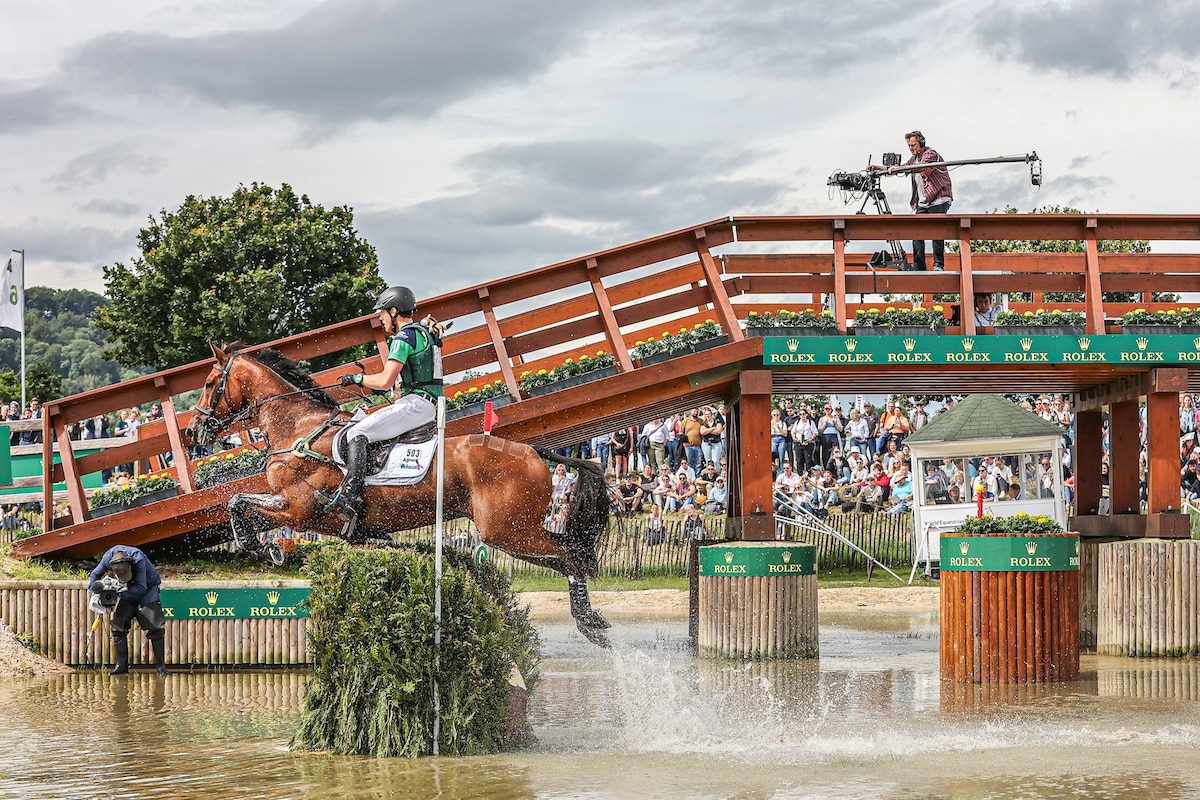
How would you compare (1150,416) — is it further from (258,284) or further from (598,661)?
(258,284)

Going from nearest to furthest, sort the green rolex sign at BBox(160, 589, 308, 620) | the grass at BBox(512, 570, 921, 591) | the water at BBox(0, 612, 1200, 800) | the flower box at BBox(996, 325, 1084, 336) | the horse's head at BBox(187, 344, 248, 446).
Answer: the water at BBox(0, 612, 1200, 800) < the horse's head at BBox(187, 344, 248, 446) < the green rolex sign at BBox(160, 589, 308, 620) < the flower box at BBox(996, 325, 1084, 336) < the grass at BBox(512, 570, 921, 591)

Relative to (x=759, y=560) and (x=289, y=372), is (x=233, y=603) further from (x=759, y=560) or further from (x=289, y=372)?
(x=759, y=560)

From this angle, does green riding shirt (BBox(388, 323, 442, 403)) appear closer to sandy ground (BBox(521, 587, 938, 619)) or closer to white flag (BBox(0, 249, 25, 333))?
sandy ground (BBox(521, 587, 938, 619))

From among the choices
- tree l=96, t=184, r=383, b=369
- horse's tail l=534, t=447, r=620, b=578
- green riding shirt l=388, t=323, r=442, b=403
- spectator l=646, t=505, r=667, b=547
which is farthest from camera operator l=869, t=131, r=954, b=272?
tree l=96, t=184, r=383, b=369

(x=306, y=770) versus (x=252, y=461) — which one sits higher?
(x=252, y=461)

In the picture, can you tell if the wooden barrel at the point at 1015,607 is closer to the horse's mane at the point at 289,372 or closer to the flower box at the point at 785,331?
the flower box at the point at 785,331

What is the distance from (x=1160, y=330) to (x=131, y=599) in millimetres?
12095

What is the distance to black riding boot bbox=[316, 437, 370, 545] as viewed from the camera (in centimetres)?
1162

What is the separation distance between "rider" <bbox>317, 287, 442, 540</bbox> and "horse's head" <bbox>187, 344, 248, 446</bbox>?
120cm

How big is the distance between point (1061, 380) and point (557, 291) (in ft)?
21.9

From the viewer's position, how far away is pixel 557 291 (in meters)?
16.0

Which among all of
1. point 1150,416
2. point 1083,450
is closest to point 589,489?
point 1150,416

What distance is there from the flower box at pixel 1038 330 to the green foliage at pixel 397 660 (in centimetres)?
863

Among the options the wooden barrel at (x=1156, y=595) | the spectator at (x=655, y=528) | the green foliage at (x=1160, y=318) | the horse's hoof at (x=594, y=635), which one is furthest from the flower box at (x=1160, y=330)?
the spectator at (x=655, y=528)
